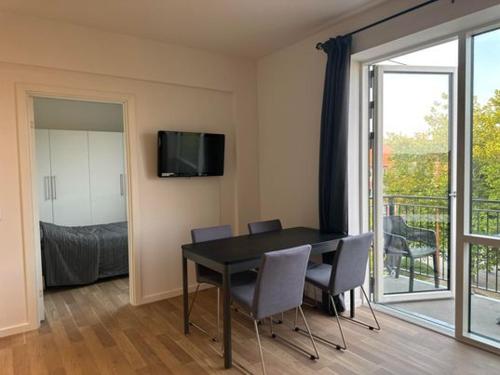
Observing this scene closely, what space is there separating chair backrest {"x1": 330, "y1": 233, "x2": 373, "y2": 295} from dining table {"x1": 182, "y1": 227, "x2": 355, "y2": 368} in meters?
0.30

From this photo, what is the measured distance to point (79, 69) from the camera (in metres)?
3.28

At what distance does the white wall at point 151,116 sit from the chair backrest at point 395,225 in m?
1.62

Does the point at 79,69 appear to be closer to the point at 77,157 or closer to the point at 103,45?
the point at 103,45

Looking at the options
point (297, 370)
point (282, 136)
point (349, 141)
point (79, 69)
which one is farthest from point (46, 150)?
point (297, 370)

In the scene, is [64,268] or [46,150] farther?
[46,150]

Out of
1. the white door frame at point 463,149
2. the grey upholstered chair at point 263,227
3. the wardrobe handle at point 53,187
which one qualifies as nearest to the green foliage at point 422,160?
the white door frame at point 463,149

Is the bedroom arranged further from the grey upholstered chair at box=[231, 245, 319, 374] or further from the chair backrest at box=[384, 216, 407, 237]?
the chair backrest at box=[384, 216, 407, 237]

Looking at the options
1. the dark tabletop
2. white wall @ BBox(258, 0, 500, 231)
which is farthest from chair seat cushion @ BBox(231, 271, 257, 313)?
white wall @ BBox(258, 0, 500, 231)

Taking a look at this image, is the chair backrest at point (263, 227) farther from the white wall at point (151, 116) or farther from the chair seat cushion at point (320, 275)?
the white wall at point (151, 116)

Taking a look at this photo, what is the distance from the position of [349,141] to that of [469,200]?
1119mm

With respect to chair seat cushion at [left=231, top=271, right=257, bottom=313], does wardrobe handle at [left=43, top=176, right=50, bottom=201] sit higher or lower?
higher

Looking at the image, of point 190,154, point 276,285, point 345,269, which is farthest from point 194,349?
point 190,154

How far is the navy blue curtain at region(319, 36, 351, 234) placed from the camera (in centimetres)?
323

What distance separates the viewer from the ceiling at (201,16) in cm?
290
